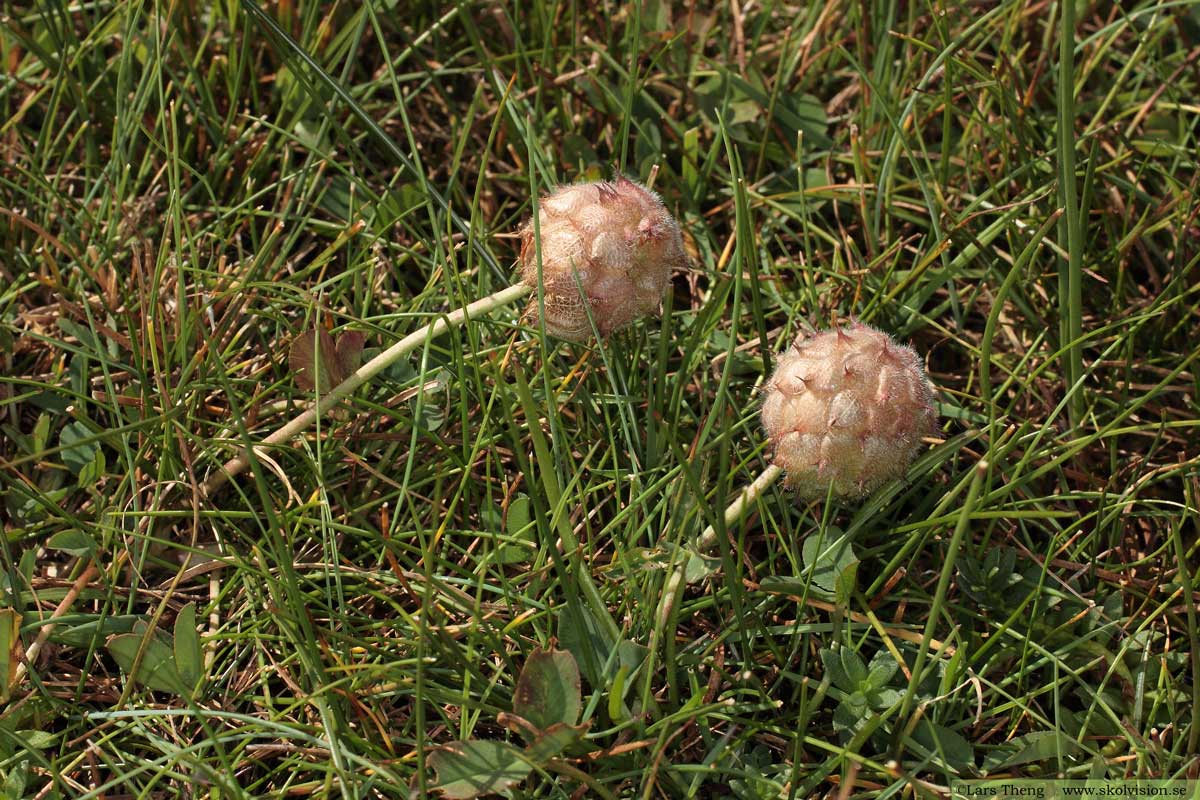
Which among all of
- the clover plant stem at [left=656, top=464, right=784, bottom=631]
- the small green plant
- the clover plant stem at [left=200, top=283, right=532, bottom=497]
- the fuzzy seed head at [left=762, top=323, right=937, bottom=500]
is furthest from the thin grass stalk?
the small green plant

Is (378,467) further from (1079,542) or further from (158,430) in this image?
(1079,542)

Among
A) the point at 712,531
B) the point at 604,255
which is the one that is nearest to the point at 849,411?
the point at 712,531

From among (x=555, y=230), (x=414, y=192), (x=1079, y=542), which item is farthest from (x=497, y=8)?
(x=1079, y=542)

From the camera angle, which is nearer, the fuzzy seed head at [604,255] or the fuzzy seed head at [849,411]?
the fuzzy seed head at [849,411]

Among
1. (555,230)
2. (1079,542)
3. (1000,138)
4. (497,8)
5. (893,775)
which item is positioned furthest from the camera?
(497,8)

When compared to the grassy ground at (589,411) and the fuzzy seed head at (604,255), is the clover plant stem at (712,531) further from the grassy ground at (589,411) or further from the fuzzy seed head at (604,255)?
the fuzzy seed head at (604,255)

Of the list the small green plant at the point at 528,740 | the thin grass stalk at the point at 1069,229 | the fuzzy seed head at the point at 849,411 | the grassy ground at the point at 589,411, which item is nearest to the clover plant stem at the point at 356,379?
the grassy ground at the point at 589,411

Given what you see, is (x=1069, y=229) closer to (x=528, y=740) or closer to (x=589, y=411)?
(x=589, y=411)
